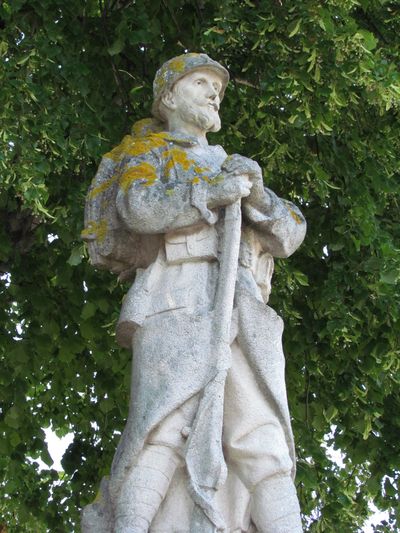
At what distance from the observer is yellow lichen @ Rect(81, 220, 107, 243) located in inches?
294

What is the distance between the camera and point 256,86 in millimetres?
10883

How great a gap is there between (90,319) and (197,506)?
4820mm

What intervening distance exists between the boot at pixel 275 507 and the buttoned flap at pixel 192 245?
3.81 feet

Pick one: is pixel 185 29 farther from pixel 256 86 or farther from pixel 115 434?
pixel 115 434

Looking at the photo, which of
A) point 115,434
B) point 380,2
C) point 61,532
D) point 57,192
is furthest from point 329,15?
point 61,532

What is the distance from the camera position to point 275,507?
21.8 ft

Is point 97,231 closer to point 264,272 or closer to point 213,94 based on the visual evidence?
point 264,272

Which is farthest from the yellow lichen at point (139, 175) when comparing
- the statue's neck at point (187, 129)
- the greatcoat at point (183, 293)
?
the statue's neck at point (187, 129)

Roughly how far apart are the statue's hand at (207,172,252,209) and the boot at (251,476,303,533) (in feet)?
4.48

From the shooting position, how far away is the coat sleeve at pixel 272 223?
7309 mm

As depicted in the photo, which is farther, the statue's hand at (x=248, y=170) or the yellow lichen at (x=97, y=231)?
the yellow lichen at (x=97, y=231)

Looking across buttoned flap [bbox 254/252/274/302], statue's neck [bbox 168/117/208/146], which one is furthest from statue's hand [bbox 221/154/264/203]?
statue's neck [bbox 168/117/208/146]

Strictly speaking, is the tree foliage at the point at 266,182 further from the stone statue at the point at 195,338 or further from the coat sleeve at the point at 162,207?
the coat sleeve at the point at 162,207

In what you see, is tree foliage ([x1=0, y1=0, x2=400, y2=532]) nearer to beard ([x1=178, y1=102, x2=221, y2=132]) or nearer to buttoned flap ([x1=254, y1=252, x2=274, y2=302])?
beard ([x1=178, y1=102, x2=221, y2=132])
